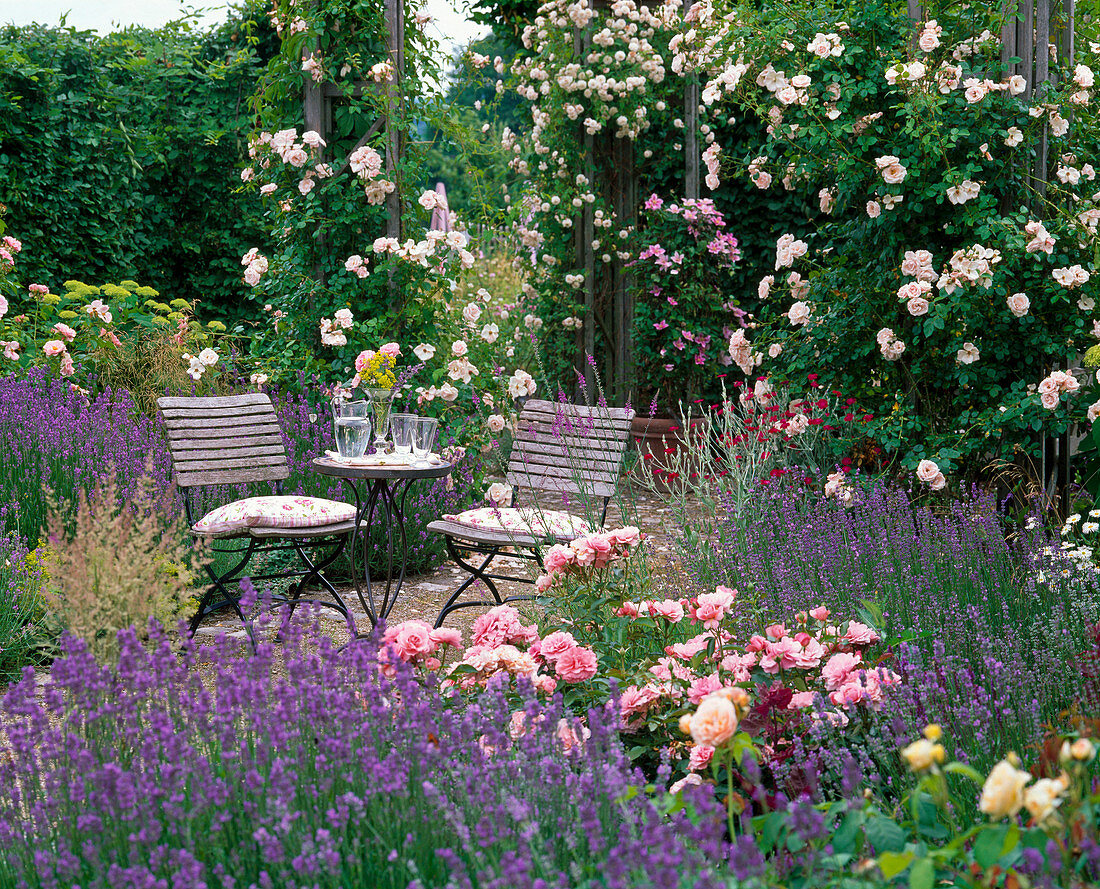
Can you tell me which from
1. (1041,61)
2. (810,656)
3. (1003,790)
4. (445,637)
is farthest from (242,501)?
(1041,61)

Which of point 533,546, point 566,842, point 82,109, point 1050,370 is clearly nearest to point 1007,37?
point 1050,370

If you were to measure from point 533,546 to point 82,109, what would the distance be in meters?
6.28

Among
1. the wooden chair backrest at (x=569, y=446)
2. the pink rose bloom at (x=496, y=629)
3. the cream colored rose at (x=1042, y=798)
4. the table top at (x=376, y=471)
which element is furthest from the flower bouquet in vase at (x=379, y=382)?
the cream colored rose at (x=1042, y=798)

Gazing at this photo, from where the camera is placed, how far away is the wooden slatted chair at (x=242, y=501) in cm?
365

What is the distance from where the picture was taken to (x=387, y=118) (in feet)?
16.9

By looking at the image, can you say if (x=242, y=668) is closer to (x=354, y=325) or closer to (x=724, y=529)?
(x=724, y=529)

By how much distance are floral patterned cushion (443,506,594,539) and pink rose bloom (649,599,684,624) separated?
88 centimetres

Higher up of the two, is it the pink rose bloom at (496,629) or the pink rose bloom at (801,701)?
the pink rose bloom at (496,629)

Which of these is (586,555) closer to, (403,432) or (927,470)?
(403,432)

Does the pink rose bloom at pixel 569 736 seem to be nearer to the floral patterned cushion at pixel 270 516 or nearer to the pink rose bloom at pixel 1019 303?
the floral patterned cushion at pixel 270 516

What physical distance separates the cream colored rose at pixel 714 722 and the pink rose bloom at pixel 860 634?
0.89m

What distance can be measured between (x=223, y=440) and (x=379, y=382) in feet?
2.31

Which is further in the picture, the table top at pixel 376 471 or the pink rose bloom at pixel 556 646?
the table top at pixel 376 471

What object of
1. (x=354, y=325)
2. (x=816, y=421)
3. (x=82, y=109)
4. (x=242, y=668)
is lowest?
(x=242, y=668)
